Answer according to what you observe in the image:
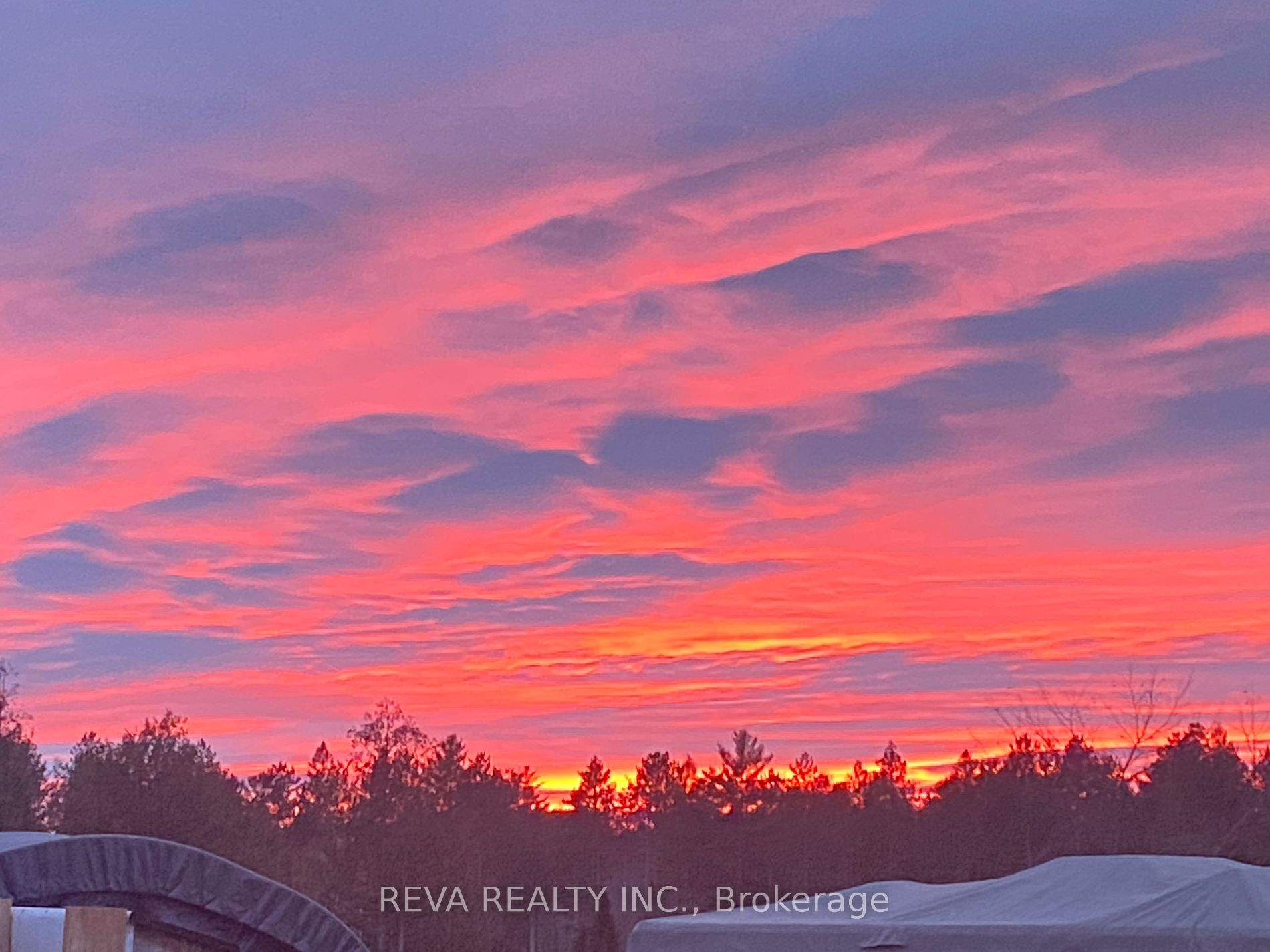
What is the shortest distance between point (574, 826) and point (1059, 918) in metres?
61.6

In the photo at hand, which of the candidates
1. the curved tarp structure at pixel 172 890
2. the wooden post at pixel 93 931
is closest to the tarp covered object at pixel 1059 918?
the curved tarp structure at pixel 172 890

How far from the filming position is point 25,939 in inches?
175

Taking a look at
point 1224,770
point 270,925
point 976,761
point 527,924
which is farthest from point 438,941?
point 270,925

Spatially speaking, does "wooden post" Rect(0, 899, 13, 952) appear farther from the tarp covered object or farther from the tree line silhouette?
the tree line silhouette

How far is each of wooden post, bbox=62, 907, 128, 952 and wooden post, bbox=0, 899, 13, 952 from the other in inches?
6.8

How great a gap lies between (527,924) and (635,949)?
154 feet

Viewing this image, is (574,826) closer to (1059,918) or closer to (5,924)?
(1059,918)

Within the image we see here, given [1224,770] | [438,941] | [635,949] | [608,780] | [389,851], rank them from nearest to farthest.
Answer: [635,949]
[438,941]
[389,851]
[1224,770]
[608,780]

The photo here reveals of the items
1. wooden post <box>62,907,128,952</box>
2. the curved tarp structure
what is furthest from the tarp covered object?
wooden post <box>62,907,128,952</box>

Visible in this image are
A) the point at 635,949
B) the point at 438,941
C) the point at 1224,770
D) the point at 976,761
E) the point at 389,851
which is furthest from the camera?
the point at 976,761

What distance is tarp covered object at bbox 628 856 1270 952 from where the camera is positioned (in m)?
20.9

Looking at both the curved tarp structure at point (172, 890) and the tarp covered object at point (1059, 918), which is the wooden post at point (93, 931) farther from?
the tarp covered object at point (1059, 918)

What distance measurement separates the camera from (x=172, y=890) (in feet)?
38.0

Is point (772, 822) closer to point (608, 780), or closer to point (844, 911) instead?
point (608, 780)
